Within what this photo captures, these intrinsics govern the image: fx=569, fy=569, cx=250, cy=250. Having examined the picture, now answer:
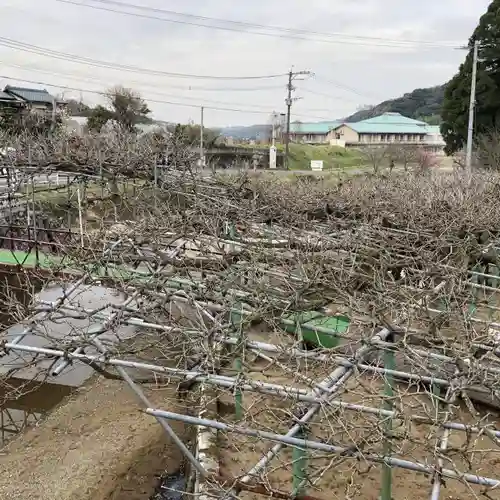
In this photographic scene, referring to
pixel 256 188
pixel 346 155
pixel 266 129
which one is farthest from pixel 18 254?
pixel 266 129

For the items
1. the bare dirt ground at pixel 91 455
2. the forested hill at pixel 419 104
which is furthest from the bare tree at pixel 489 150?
the forested hill at pixel 419 104

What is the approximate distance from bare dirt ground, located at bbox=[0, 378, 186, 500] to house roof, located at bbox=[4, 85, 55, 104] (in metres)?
32.0

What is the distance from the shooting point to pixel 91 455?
6977 mm

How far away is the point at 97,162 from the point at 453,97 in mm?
17400

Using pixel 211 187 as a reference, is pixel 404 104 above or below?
above

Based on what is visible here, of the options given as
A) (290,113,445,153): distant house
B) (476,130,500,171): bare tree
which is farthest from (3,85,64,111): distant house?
(290,113,445,153): distant house

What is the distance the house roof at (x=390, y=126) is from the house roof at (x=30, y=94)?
34830 mm

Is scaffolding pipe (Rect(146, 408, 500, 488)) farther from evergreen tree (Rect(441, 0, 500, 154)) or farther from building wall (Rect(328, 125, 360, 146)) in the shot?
building wall (Rect(328, 125, 360, 146))

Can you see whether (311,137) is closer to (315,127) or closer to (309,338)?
(315,127)

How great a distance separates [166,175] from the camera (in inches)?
560

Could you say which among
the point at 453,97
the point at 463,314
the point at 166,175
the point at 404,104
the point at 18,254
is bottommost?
the point at 18,254

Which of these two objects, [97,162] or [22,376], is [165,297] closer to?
[22,376]

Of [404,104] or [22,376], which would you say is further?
[404,104]

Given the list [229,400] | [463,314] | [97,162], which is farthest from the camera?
[97,162]
